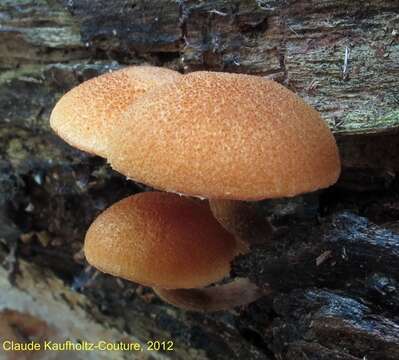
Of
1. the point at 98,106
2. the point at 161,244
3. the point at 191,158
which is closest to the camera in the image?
the point at 191,158

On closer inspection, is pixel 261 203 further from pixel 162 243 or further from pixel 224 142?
→ pixel 224 142

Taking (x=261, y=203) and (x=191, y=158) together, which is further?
(x=261, y=203)

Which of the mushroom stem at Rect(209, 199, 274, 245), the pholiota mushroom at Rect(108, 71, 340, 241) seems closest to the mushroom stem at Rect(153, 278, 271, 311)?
the mushroom stem at Rect(209, 199, 274, 245)

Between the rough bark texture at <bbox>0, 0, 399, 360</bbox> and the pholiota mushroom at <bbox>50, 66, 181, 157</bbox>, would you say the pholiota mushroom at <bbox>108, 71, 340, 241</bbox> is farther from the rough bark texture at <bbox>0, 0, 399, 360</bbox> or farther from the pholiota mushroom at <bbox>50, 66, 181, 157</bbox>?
the rough bark texture at <bbox>0, 0, 399, 360</bbox>

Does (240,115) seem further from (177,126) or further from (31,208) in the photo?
(31,208)

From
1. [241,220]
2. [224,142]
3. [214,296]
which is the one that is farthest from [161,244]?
[224,142]

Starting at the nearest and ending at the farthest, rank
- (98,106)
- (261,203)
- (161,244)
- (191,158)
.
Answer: (191,158)
(98,106)
(161,244)
(261,203)

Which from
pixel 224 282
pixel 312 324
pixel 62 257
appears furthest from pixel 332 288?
pixel 62 257
